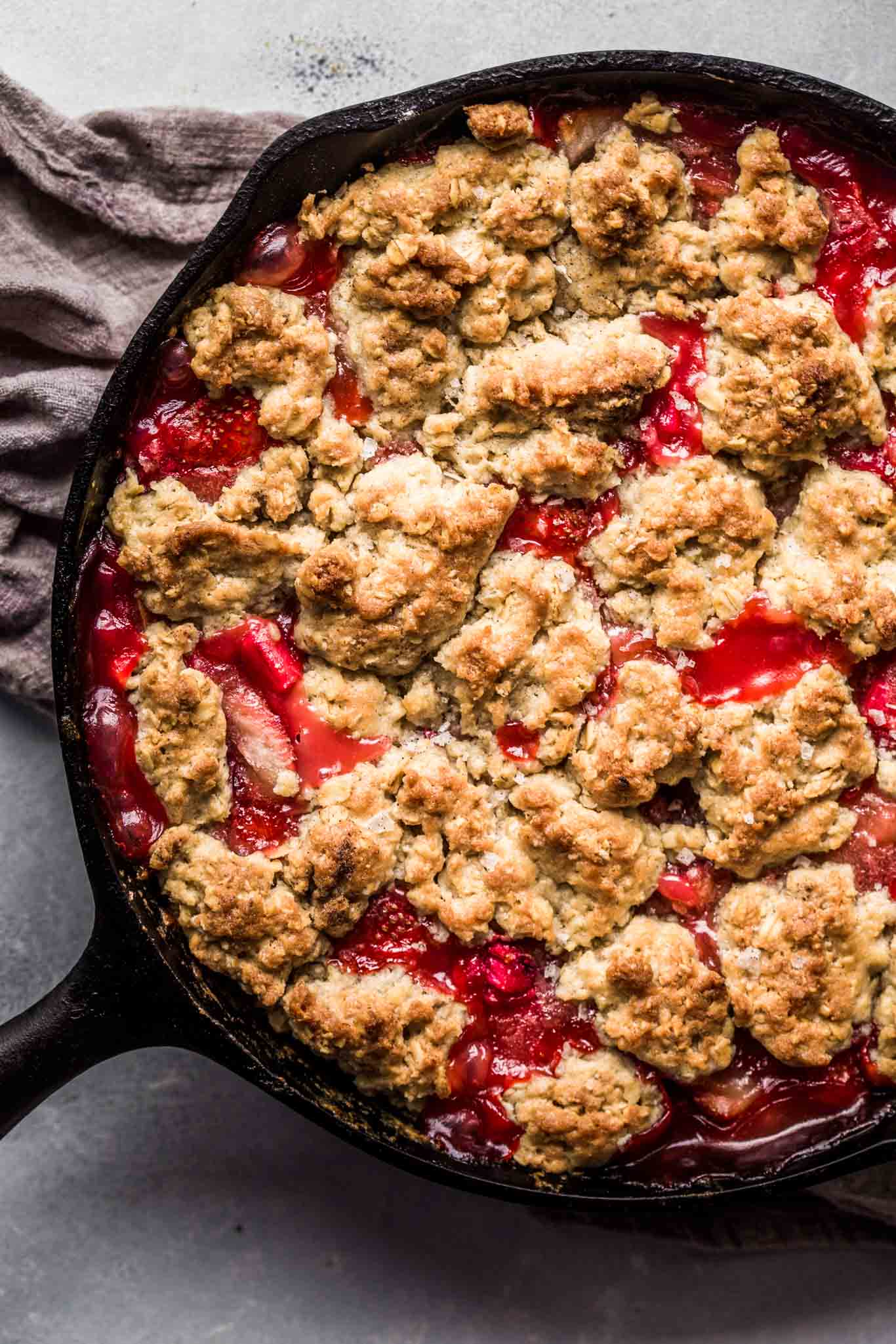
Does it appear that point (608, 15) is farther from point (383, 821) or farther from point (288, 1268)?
point (288, 1268)

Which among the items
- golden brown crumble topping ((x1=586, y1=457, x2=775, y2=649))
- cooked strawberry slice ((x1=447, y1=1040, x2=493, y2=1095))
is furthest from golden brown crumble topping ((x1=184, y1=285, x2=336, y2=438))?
cooked strawberry slice ((x1=447, y1=1040, x2=493, y2=1095))

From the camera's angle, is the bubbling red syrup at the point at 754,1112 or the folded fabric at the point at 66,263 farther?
the folded fabric at the point at 66,263

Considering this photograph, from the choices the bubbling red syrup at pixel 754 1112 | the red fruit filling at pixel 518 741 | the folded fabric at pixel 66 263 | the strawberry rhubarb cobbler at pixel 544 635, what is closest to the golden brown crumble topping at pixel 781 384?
the strawberry rhubarb cobbler at pixel 544 635

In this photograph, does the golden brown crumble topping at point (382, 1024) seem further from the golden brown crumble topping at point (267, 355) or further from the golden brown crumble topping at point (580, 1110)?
the golden brown crumble topping at point (267, 355)

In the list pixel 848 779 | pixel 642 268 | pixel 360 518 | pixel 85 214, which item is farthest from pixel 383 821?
pixel 85 214

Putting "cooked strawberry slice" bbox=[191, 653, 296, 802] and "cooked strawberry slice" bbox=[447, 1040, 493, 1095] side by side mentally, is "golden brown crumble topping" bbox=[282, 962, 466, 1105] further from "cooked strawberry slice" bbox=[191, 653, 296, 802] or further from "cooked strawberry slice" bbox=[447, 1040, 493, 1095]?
"cooked strawberry slice" bbox=[191, 653, 296, 802]
